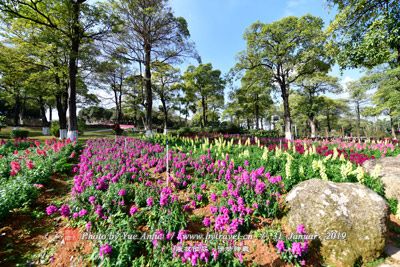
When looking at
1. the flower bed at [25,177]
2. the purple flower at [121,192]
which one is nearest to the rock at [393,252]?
the purple flower at [121,192]

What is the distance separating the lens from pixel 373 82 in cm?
2064

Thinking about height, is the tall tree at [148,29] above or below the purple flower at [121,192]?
above

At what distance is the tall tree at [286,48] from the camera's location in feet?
45.8

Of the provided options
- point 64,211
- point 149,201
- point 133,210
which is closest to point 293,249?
point 149,201

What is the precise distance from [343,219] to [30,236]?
513cm

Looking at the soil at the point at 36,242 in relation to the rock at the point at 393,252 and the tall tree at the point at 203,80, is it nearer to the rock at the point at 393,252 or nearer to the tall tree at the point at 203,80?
the rock at the point at 393,252

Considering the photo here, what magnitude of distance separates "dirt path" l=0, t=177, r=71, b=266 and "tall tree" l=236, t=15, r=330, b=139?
15.7 m

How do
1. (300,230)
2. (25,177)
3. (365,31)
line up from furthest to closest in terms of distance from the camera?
1. (365,31)
2. (25,177)
3. (300,230)

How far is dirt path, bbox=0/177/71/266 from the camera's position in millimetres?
2693

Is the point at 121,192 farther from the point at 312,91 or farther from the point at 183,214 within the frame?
the point at 312,91

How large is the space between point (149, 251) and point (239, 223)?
1.40 meters

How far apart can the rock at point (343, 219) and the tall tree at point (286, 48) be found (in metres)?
13.1

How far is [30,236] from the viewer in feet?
10.2

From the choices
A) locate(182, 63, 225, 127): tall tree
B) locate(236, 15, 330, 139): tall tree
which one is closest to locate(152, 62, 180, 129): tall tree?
locate(182, 63, 225, 127): tall tree
